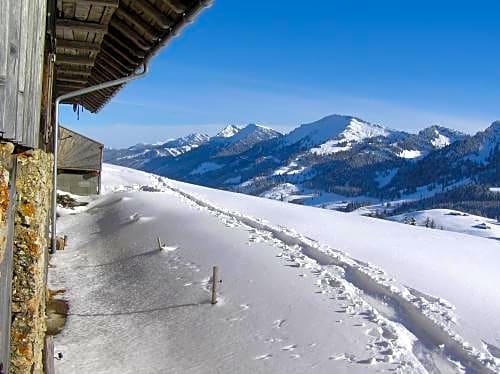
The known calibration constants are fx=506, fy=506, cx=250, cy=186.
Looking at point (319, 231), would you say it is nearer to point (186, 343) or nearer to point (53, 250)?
point (53, 250)

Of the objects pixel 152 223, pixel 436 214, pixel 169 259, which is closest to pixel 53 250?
pixel 169 259

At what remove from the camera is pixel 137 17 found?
259 inches

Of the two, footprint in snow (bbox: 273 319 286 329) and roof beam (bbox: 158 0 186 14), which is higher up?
roof beam (bbox: 158 0 186 14)

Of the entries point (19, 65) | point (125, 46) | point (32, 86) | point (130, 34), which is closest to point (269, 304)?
point (125, 46)

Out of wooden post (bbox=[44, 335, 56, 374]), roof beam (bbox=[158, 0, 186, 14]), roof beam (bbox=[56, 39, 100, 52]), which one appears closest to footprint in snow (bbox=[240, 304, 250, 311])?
wooden post (bbox=[44, 335, 56, 374])

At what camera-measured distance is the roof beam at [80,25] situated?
6.30 metres

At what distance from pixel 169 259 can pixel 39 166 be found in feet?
35.5

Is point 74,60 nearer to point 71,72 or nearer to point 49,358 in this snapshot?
point 71,72

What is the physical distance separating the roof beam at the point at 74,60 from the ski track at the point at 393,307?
572 cm

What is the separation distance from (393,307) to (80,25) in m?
8.38

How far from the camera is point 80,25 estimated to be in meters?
6.36

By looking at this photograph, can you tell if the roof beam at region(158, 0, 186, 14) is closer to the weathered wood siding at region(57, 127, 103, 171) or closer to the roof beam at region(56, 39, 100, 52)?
the roof beam at region(56, 39, 100, 52)

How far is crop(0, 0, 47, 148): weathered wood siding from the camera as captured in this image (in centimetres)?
292

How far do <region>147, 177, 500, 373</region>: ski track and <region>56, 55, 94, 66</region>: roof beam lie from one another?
572 cm
